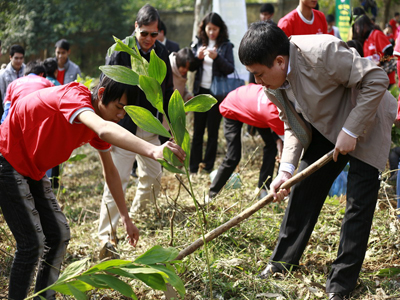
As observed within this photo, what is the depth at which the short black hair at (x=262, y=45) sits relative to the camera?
2.27 metres

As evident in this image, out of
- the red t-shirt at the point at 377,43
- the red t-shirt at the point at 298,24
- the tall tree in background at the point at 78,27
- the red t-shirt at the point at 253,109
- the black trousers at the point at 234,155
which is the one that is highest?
the tall tree in background at the point at 78,27

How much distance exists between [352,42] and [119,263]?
3626 mm

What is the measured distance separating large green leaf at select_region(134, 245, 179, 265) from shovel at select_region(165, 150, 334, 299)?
0.39 meters

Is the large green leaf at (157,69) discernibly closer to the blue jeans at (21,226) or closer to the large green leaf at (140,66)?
the large green leaf at (140,66)

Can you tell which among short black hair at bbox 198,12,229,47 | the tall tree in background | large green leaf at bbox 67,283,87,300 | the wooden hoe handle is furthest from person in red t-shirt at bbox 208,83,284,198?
the tall tree in background

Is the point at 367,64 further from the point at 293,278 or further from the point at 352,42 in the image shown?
the point at 352,42

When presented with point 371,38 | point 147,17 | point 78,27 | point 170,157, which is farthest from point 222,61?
point 78,27

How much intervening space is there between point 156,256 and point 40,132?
87 cm

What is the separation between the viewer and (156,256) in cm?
193

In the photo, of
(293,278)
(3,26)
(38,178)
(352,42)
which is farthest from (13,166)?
(3,26)

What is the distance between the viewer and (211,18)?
4.96 metres

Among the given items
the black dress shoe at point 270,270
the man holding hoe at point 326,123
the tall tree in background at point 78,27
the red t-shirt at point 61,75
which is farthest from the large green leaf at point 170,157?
the tall tree in background at point 78,27

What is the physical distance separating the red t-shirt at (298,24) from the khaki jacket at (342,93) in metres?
1.91

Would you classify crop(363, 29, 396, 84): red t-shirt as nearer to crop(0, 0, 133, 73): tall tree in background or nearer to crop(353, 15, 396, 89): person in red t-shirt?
crop(353, 15, 396, 89): person in red t-shirt
